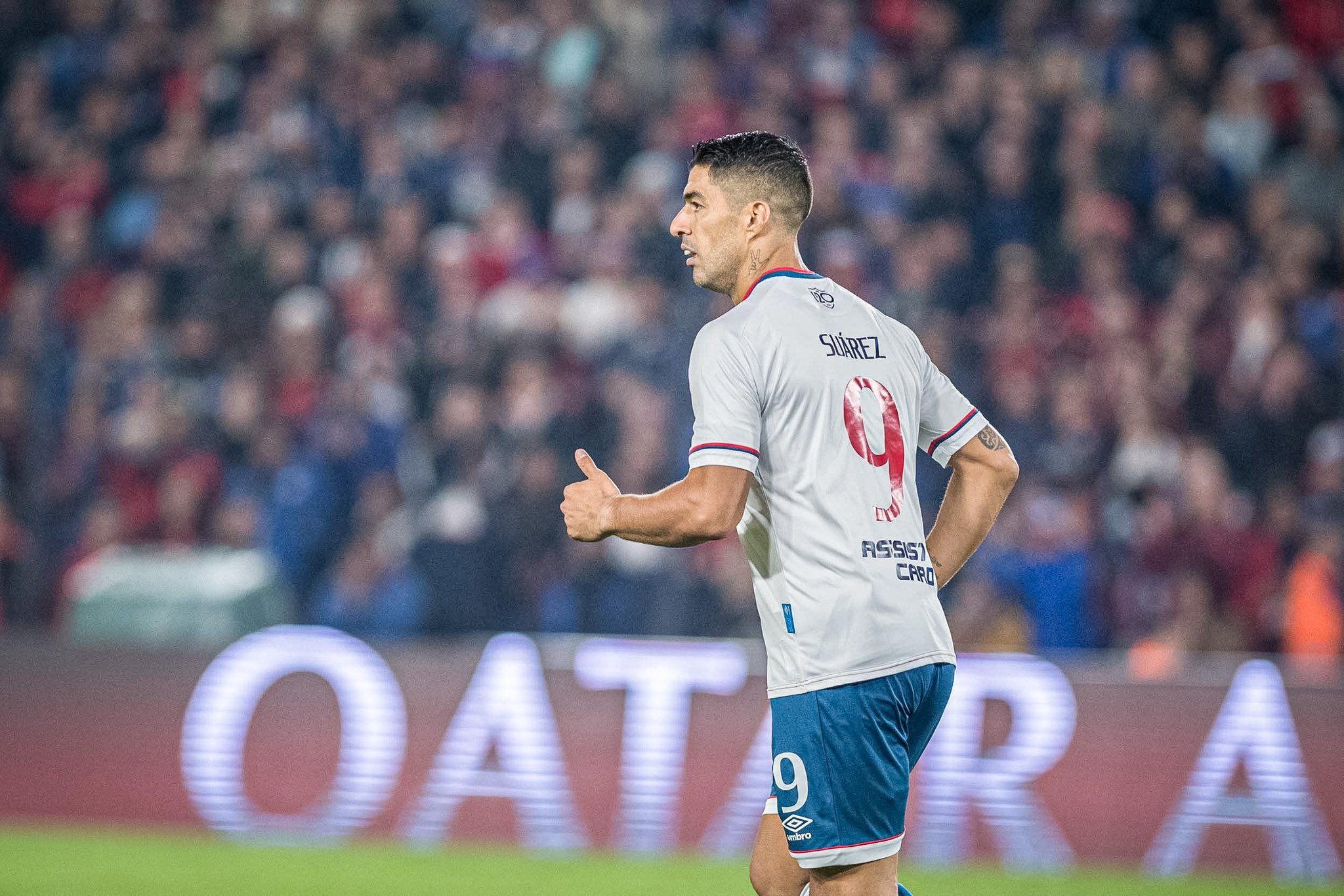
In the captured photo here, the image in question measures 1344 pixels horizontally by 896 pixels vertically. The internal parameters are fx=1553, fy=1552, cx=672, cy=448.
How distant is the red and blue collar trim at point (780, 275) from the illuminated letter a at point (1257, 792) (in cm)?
514

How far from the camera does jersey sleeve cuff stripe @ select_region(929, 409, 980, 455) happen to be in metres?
3.93

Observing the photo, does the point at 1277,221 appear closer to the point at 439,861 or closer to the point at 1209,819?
the point at 1209,819

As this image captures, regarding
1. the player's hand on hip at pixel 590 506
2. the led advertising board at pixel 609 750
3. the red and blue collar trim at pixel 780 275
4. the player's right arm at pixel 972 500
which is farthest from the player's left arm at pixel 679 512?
the led advertising board at pixel 609 750

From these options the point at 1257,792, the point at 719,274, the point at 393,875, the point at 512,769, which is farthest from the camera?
the point at 512,769

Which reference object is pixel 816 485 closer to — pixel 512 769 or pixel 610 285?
pixel 512 769

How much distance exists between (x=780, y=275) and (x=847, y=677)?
A: 963mm

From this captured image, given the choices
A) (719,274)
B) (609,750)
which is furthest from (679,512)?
(609,750)

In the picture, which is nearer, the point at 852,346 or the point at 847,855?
the point at 847,855

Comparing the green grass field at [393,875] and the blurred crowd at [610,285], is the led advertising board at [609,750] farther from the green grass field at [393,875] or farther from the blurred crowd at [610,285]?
the blurred crowd at [610,285]

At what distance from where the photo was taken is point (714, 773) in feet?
26.9

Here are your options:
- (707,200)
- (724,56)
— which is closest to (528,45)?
(724,56)

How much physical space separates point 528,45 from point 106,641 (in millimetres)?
6384

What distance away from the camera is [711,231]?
12.2 feet

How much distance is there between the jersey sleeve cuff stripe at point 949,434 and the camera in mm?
3934
